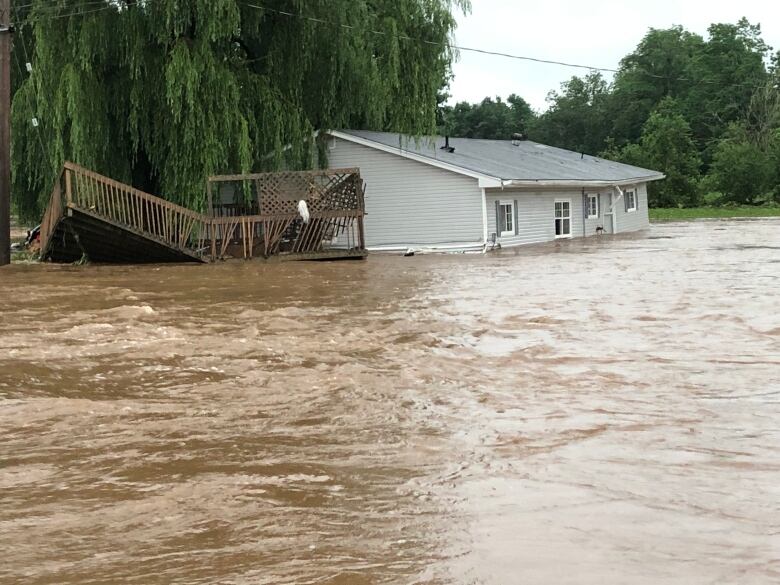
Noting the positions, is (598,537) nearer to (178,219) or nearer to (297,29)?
(178,219)

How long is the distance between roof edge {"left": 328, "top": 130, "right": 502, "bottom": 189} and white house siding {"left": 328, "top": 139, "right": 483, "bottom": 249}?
0.23 metres

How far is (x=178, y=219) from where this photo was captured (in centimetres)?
2388

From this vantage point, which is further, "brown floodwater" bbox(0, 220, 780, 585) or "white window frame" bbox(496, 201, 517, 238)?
"white window frame" bbox(496, 201, 517, 238)

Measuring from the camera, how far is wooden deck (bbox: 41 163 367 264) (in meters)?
22.1

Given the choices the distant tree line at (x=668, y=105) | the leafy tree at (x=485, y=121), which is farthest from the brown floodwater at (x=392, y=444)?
the leafy tree at (x=485, y=121)

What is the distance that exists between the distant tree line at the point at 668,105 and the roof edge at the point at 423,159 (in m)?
35.0

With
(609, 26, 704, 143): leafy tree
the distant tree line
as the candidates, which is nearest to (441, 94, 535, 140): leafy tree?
the distant tree line

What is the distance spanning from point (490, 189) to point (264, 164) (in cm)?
653

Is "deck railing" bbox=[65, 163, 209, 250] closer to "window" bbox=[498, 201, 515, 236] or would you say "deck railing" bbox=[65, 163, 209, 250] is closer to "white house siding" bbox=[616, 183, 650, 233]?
"window" bbox=[498, 201, 515, 236]

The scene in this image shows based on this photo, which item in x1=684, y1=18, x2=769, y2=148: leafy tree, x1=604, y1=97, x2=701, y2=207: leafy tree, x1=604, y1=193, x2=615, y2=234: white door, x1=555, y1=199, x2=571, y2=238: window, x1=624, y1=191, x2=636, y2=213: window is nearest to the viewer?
x1=555, y1=199, x2=571, y2=238: window

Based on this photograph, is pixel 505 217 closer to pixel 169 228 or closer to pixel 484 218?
pixel 484 218

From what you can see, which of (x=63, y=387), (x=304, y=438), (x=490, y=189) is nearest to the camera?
(x=304, y=438)

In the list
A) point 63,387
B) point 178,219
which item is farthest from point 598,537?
point 178,219

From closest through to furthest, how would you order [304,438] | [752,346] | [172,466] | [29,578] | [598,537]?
[29,578], [598,537], [172,466], [304,438], [752,346]
